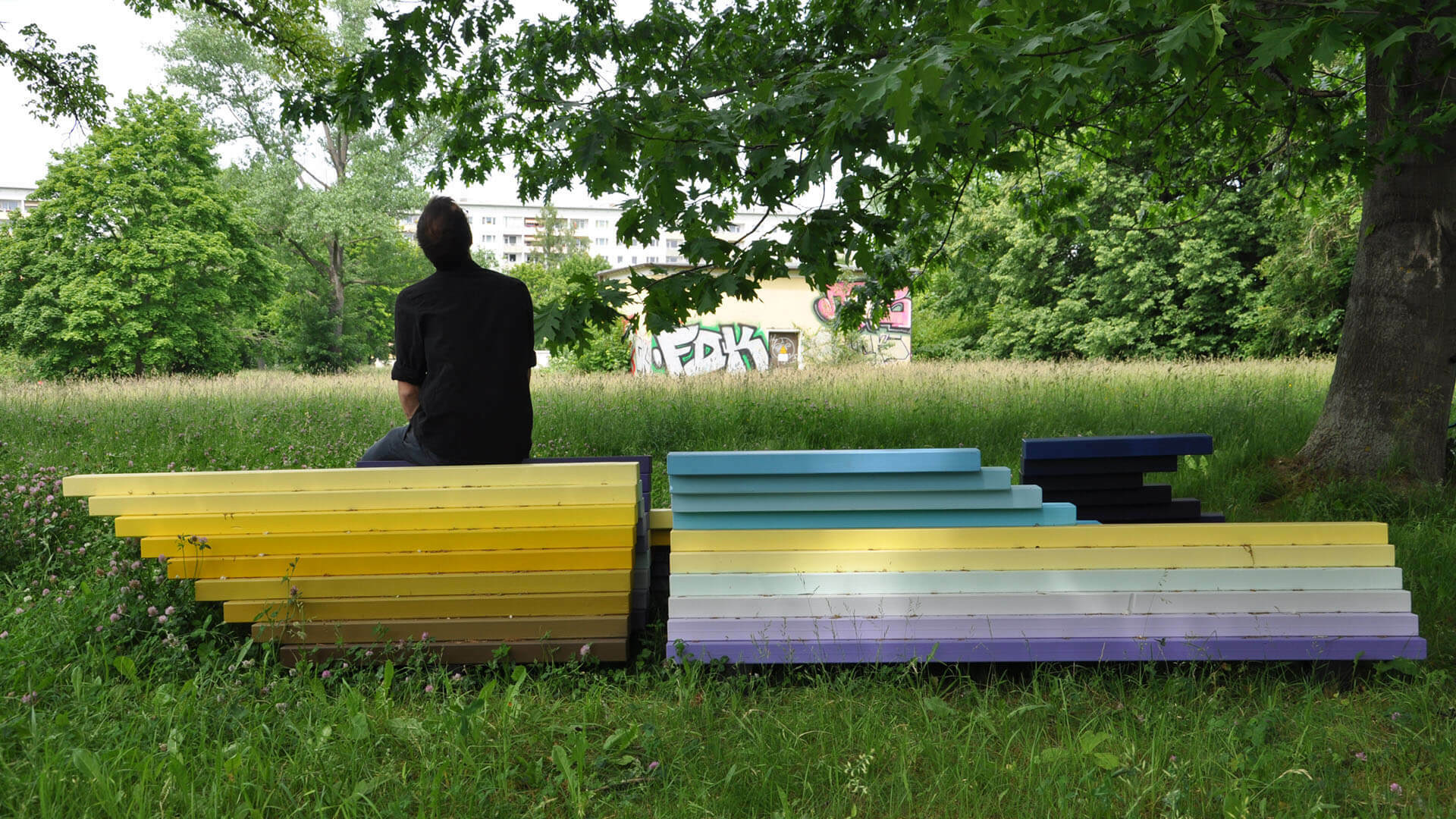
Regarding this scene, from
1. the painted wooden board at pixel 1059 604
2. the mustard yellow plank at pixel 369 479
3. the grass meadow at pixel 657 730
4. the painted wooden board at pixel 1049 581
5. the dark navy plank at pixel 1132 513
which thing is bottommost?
the grass meadow at pixel 657 730

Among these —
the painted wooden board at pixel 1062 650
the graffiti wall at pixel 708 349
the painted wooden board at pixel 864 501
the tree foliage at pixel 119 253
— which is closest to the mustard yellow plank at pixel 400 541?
the painted wooden board at pixel 864 501

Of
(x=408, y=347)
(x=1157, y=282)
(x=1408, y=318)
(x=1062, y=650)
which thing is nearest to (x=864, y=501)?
(x=1062, y=650)

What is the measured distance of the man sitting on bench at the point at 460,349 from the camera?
11.5 feet

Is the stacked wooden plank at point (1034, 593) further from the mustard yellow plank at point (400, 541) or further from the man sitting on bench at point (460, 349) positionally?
the man sitting on bench at point (460, 349)

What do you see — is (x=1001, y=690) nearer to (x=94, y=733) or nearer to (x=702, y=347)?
(x=94, y=733)

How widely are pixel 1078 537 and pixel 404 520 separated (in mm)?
2512

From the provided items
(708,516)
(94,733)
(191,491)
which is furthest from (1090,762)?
(191,491)

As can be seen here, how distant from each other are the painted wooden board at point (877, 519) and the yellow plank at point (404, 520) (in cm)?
30

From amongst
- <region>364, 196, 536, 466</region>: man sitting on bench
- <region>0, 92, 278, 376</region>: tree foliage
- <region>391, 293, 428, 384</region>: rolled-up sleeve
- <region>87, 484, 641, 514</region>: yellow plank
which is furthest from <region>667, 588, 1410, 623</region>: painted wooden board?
<region>0, 92, 278, 376</region>: tree foliage

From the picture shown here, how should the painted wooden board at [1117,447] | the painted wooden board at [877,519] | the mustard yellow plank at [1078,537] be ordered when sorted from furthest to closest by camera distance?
the painted wooden board at [1117,447]
the painted wooden board at [877,519]
the mustard yellow plank at [1078,537]

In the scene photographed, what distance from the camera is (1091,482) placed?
4.09 meters

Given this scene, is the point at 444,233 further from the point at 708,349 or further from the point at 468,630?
the point at 708,349

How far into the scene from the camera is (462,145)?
847cm

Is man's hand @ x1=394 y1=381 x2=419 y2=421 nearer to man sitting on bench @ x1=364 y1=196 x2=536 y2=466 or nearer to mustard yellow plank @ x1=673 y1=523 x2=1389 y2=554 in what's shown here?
man sitting on bench @ x1=364 y1=196 x2=536 y2=466
